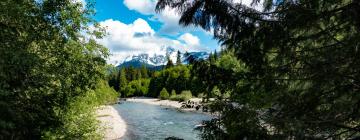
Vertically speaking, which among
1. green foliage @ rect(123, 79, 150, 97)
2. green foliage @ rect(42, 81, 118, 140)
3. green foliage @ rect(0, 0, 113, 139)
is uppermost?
green foliage @ rect(123, 79, 150, 97)

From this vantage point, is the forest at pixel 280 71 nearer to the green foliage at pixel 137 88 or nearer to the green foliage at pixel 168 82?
the green foliage at pixel 168 82

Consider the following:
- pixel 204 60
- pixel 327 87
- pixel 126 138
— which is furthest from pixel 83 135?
pixel 126 138

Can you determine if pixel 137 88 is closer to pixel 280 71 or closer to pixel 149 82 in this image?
pixel 149 82

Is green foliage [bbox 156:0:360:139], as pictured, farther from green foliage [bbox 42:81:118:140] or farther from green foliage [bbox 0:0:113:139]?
green foliage [bbox 42:81:118:140]

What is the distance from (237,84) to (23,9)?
10.1 meters

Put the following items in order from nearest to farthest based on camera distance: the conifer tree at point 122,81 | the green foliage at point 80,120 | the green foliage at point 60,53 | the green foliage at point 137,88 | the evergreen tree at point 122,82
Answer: the green foliage at point 60,53, the green foliage at point 80,120, the green foliage at point 137,88, the evergreen tree at point 122,82, the conifer tree at point 122,81

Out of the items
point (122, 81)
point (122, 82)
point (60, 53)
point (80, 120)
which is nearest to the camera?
point (60, 53)

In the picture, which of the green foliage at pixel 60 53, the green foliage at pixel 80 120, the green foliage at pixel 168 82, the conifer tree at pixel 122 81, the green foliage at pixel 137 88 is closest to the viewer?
the green foliage at pixel 60 53

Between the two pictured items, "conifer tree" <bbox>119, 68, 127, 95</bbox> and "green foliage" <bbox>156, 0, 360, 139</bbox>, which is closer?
"green foliage" <bbox>156, 0, 360, 139</bbox>

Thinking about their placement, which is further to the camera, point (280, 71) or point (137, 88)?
point (137, 88)

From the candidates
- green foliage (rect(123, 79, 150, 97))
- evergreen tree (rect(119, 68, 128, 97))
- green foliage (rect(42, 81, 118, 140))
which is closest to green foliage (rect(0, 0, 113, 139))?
green foliage (rect(42, 81, 118, 140))

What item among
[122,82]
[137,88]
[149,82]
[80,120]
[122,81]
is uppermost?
[122,81]

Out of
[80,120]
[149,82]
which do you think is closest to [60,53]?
[80,120]

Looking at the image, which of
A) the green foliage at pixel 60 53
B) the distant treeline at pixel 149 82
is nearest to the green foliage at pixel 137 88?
the distant treeline at pixel 149 82
